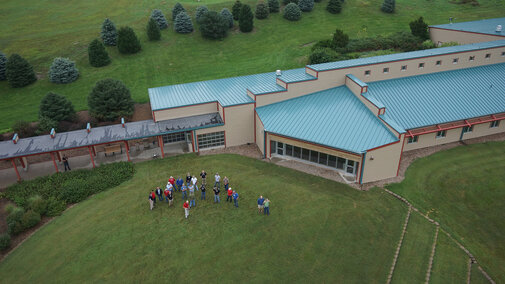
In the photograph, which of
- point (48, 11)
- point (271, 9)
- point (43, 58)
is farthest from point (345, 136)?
point (48, 11)

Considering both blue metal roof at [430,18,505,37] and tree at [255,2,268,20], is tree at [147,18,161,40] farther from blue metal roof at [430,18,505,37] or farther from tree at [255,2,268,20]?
blue metal roof at [430,18,505,37]

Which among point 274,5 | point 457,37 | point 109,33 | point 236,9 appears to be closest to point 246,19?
point 236,9

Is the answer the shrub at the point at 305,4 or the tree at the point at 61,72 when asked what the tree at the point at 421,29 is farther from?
the tree at the point at 61,72

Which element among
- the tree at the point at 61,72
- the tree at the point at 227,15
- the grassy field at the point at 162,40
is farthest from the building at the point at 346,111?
the tree at the point at 227,15

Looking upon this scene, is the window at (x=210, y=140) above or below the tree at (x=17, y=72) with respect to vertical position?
below

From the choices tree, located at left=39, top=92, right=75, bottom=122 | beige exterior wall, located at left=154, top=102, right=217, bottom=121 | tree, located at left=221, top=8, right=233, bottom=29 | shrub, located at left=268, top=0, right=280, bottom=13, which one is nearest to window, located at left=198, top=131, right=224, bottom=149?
beige exterior wall, located at left=154, top=102, right=217, bottom=121
